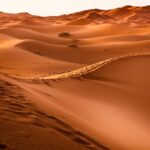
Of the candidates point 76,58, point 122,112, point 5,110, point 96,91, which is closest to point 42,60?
point 76,58

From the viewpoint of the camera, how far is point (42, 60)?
14406mm

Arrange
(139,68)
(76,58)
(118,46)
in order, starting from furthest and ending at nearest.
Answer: (118,46) < (76,58) < (139,68)

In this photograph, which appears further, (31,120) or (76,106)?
(76,106)

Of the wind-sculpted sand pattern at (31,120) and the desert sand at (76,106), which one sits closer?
the desert sand at (76,106)

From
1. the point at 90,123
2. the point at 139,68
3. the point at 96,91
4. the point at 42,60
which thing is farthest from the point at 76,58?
the point at 90,123

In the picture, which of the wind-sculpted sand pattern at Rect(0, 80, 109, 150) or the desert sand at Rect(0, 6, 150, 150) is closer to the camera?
the desert sand at Rect(0, 6, 150, 150)

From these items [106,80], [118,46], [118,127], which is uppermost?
[118,46]

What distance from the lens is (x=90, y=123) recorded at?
5.15m

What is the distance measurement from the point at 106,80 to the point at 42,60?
20.1ft

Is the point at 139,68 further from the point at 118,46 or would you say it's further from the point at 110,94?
the point at 118,46

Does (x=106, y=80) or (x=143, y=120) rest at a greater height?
(x=106, y=80)

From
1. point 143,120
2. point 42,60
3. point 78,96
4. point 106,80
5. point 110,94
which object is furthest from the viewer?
point 42,60

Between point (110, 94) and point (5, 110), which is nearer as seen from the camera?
point (5, 110)

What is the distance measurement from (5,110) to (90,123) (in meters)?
1.59
